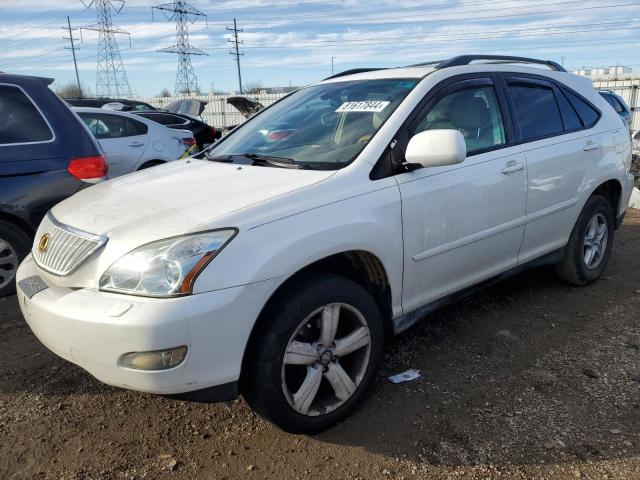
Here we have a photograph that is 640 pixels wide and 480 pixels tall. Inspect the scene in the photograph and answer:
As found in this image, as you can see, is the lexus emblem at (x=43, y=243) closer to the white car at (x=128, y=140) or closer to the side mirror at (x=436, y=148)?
the side mirror at (x=436, y=148)

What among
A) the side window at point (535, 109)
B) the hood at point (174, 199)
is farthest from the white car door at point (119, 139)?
the side window at point (535, 109)

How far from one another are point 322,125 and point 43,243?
168cm

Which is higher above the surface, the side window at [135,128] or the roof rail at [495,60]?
the roof rail at [495,60]

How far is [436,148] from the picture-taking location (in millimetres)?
2764

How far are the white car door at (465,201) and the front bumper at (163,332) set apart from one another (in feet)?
3.38

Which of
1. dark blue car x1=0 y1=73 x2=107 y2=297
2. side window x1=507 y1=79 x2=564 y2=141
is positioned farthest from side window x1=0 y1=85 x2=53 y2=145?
side window x1=507 y1=79 x2=564 y2=141

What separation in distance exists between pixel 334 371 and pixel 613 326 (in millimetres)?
2318

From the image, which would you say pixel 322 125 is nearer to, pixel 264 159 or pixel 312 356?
pixel 264 159

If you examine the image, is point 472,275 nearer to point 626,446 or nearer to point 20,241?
point 626,446

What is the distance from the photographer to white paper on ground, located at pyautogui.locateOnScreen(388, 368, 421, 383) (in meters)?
3.13

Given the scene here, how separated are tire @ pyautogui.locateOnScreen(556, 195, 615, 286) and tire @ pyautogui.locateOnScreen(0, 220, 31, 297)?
4200 mm

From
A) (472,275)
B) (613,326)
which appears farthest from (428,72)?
(613,326)

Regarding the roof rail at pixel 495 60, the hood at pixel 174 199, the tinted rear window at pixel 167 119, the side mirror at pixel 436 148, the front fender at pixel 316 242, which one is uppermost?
the roof rail at pixel 495 60

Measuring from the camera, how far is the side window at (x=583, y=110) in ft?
14.0
